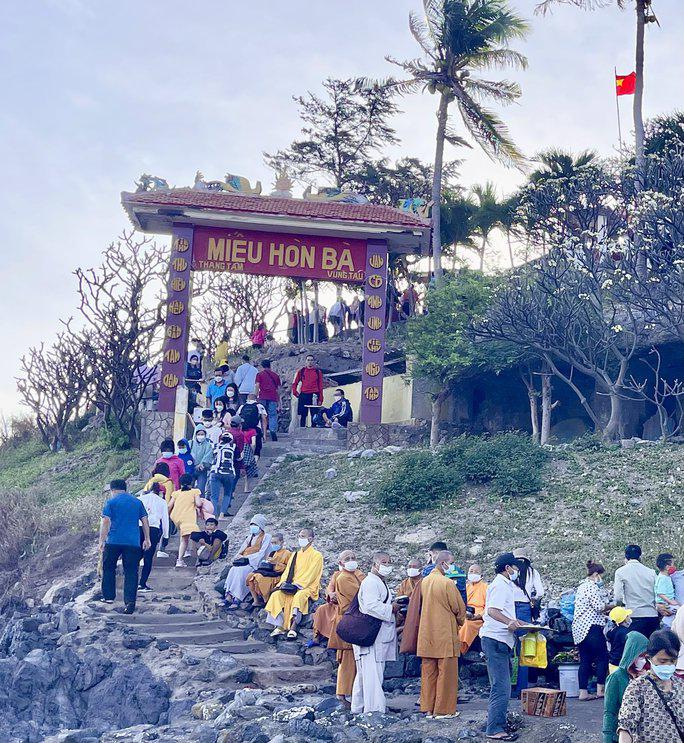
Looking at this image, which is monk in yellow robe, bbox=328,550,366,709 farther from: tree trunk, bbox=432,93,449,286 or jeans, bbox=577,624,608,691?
tree trunk, bbox=432,93,449,286

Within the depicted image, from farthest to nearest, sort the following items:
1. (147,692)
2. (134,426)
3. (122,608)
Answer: (134,426) → (122,608) → (147,692)

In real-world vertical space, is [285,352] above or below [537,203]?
below

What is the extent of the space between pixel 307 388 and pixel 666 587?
496 inches

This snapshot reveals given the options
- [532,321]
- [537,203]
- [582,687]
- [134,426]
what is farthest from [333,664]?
[537,203]

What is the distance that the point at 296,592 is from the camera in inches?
531

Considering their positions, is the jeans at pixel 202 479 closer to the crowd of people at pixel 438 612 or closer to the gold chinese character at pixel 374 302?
the crowd of people at pixel 438 612

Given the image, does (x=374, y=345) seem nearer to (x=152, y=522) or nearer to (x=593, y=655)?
(x=152, y=522)

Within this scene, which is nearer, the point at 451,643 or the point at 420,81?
the point at 451,643

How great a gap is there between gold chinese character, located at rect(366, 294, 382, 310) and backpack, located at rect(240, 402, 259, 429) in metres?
4.35

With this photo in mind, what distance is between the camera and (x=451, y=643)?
35.3 ft

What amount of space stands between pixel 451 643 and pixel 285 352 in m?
21.9

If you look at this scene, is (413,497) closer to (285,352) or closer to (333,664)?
(333,664)

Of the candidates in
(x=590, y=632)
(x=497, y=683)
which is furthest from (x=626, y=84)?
(x=497, y=683)

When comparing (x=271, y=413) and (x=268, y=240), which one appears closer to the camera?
(x=271, y=413)
